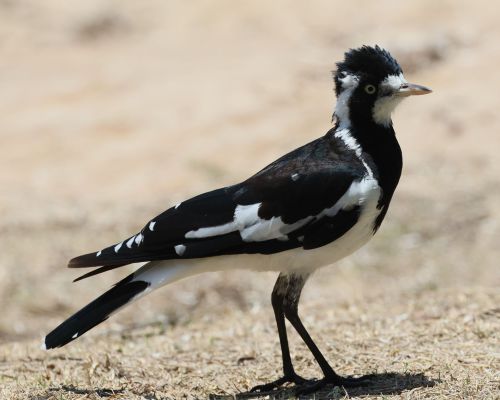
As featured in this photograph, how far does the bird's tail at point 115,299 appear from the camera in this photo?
15.6ft

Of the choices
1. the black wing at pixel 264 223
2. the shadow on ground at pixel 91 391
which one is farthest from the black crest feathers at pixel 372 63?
the shadow on ground at pixel 91 391

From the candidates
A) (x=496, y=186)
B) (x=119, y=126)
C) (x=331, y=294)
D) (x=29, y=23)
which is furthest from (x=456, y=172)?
(x=29, y=23)

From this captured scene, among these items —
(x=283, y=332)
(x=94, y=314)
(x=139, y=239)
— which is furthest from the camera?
(x=283, y=332)

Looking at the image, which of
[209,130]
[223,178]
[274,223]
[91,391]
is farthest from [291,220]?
[209,130]

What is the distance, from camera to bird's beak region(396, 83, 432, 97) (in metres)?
4.96

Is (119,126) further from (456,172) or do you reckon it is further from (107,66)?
(456,172)

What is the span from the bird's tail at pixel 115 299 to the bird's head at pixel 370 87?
3.64 ft

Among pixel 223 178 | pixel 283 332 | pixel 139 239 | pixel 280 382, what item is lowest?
pixel 280 382

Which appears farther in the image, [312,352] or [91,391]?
[312,352]

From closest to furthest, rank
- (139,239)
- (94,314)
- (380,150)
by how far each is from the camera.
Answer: (94,314), (139,239), (380,150)

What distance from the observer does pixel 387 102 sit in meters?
5.04

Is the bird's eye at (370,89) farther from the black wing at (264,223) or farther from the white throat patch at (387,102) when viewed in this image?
the black wing at (264,223)

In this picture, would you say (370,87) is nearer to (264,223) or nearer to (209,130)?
(264,223)

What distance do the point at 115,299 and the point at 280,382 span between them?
0.90 meters
